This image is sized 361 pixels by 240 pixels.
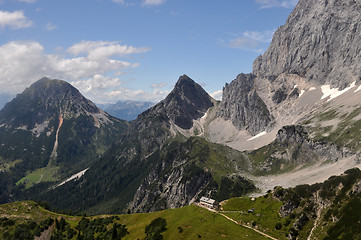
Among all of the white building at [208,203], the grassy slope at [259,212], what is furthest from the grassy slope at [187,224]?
the white building at [208,203]

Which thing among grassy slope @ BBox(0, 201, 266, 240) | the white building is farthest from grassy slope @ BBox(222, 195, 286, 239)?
grassy slope @ BBox(0, 201, 266, 240)

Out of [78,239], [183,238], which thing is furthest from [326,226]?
[78,239]

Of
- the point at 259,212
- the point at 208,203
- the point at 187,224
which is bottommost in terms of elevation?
the point at 187,224

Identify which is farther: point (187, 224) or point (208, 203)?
point (208, 203)

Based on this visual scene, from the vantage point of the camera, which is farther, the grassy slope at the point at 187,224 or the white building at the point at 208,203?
the white building at the point at 208,203

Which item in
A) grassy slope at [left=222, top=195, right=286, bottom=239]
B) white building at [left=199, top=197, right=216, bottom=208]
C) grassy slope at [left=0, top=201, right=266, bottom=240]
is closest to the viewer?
grassy slope at [left=0, top=201, right=266, bottom=240]

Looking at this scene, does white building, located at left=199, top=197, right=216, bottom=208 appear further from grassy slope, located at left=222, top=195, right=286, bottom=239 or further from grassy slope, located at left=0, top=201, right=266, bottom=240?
grassy slope, located at left=0, top=201, right=266, bottom=240

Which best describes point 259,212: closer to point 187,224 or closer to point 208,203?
point 208,203

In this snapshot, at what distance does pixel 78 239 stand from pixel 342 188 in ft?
433

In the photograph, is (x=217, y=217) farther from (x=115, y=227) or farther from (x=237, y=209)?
(x=115, y=227)

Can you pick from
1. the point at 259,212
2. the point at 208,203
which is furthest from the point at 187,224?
the point at 259,212

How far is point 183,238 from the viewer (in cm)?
9175

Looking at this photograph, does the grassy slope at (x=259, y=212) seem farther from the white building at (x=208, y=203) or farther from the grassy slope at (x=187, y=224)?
the grassy slope at (x=187, y=224)

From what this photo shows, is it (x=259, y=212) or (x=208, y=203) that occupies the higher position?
(x=208, y=203)
